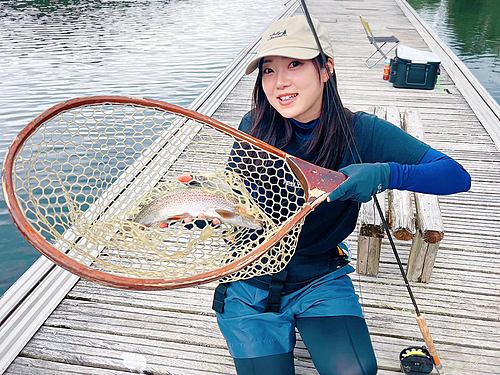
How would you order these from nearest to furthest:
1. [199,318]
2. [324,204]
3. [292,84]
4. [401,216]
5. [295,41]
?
[295,41]
[292,84]
[324,204]
[199,318]
[401,216]

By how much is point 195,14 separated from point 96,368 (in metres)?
18.1

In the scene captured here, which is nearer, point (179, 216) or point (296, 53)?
point (296, 53)

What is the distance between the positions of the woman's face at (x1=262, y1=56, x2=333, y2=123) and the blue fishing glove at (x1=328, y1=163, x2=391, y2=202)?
425mm

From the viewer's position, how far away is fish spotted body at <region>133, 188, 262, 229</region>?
203 cm

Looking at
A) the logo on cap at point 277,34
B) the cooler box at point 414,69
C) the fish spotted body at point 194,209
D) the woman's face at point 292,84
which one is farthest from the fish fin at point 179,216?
the cooler box at point 414,69

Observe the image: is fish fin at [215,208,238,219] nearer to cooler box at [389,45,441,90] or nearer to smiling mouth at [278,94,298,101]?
smiling mouth at [278,94,298,101]

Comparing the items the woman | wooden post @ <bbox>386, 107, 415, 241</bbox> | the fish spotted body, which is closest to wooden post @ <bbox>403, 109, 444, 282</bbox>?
wooden post @ <bbox>386, 107, 415, 241</bbox>

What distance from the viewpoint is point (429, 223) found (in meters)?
2.75

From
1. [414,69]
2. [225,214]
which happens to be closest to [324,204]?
[225,214]

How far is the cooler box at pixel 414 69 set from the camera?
698 cm

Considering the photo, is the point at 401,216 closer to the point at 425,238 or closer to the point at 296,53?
the point at 425,238

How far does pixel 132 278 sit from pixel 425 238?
2.08 metres

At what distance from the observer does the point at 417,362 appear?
2236 mm

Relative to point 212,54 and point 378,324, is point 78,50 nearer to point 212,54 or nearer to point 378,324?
point 212,54
